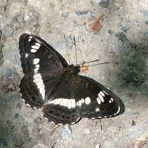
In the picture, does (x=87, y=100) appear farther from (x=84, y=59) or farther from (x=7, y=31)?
(x=7, y=31)

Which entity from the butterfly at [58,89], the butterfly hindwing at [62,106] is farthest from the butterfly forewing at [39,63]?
the butterfly hindwing at [62,106]

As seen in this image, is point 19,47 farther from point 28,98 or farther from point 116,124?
point 116,124

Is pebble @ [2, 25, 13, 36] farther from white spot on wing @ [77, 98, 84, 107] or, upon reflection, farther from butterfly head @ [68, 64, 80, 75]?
white spot on wing @ [77, 98, 84, 107]

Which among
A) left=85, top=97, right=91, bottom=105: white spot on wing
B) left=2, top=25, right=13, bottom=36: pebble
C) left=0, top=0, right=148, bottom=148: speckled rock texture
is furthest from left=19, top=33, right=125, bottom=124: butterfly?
left=2, top=25, right=13, bottom=36: pebble

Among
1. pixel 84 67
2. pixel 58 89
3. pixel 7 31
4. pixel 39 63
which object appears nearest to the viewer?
pixel 58 89

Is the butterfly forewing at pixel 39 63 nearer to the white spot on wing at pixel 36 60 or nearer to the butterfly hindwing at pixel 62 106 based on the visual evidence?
the white spot on wing at pixel 36 60

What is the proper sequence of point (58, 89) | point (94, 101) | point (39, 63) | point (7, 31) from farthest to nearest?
1. point (7, 31)
2. point (39, 63)
3. point (58, 89)
4. point (94, 101)

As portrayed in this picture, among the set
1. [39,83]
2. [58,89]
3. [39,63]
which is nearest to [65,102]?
[58,89]
